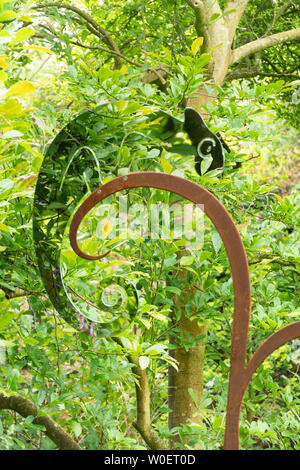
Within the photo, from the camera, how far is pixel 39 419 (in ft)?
4.70

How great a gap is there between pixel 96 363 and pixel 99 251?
11.0 inches

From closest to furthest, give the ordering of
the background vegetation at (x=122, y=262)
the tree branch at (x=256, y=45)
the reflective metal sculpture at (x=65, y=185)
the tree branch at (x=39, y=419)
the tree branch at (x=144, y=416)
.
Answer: the reflective metal sculpture at (x=65, y=185) < the background vegetation at (x=122, y=262) < the tree branch at (x=39, y=419) < the tree branch at (x=144, y=416) < the tree branch at (x=256, y=45)

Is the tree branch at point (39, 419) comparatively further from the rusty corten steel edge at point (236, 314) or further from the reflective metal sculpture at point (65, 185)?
the rusty corten steel edge at point (236, 314)

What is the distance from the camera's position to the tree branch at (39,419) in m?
1.39

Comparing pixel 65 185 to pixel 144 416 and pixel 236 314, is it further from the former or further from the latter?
pixel 144 416

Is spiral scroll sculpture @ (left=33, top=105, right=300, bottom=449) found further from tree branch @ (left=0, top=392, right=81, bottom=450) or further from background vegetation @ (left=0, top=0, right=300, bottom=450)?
tree branch @ (left=0, top=392, right=81, bottom=450)

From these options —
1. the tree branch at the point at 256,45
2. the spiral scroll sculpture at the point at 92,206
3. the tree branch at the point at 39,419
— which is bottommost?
the tree branch at the point at 39,419

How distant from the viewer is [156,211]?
45.4 inches

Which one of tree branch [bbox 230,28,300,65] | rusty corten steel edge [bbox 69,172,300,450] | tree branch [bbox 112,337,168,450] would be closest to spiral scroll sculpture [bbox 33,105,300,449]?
rusty corten steel edge [bbox 69,172,300,450]

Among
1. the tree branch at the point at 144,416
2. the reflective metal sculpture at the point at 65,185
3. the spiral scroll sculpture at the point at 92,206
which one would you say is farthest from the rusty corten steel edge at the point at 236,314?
the tree branch at the point at 144,416

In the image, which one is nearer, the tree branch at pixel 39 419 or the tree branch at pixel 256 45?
the tree branch at pixel 39 419

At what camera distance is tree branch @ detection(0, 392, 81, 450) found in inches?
54.9
